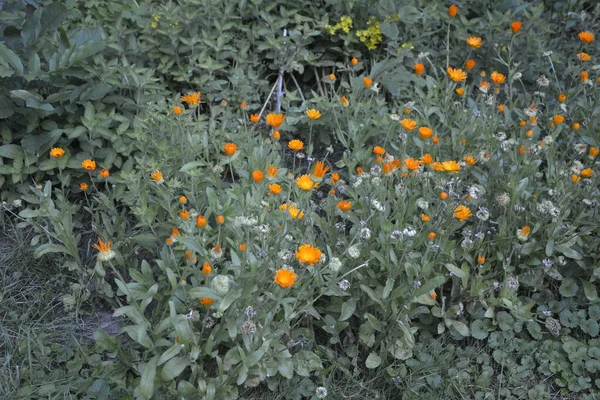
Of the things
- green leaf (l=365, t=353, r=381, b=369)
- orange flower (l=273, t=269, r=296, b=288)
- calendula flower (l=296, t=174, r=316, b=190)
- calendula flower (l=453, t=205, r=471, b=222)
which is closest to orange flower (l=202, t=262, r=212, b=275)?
orange flower (l=273, t=269, r=296, b=288)

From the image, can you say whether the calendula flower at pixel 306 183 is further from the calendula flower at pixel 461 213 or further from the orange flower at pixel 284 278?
the calendula flower at pixel 461 213

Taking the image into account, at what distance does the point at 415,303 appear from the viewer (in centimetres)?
278

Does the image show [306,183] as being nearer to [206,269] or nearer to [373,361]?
[206,269]

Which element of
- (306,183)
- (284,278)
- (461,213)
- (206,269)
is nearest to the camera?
(284,278)

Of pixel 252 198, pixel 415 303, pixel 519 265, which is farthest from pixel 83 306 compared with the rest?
pixel 519 265

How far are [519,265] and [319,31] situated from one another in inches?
74.6

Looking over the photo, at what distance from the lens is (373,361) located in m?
2.66

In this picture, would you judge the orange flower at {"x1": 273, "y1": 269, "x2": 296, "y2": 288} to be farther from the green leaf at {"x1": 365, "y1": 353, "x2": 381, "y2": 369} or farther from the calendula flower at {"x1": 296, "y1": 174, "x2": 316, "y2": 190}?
the green leaf at {"x1": 365, "y1": 353, "x2": 381, "y2": 369}

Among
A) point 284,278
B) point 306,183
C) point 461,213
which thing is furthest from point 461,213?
point 284,278

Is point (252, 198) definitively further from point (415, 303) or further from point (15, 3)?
point (15, 3)

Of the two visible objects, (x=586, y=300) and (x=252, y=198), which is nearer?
(x=252, y=198)

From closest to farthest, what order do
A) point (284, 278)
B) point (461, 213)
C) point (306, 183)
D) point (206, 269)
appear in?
1. point (284, 278)
2. point (206, 269)
3. point (306, 183)
4. point (461, 213)

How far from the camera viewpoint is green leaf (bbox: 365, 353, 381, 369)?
2.65 metres

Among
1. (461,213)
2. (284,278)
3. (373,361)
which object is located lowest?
(373,361)
